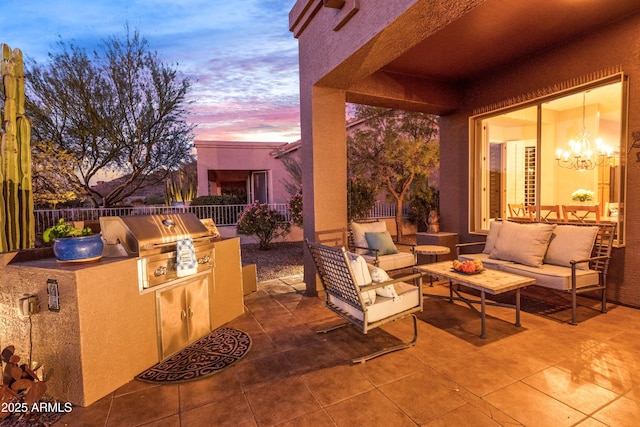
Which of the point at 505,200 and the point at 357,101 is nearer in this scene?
the point at 357,101

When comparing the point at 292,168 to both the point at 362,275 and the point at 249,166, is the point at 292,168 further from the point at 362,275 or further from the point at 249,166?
the point at 362,275

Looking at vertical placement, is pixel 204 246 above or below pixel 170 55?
below

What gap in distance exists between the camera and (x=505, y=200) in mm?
7141

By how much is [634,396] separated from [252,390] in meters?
2.64

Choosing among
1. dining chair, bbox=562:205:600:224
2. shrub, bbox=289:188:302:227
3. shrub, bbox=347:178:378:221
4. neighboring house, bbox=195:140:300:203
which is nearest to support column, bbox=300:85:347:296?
shrub, bbox=289:188:302:227

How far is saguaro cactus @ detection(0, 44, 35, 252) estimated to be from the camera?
9.29 feet

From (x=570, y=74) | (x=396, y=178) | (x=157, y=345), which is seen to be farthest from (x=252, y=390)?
(x=396, y=178)

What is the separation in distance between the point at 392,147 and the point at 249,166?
780 cm

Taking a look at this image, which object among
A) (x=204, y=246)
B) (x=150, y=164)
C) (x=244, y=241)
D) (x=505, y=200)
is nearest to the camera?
(x=204, y=246)

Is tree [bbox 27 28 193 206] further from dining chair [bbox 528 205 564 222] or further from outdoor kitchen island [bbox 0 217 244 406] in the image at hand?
dining chair [bbox 528 205 564 222]

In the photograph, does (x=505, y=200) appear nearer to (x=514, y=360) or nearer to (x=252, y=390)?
(x=514, y=360)

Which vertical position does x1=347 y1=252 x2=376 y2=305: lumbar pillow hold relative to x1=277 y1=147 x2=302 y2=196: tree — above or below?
below

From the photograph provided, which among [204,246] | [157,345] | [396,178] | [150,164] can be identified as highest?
[150,164]

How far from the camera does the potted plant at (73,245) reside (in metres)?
2.43
